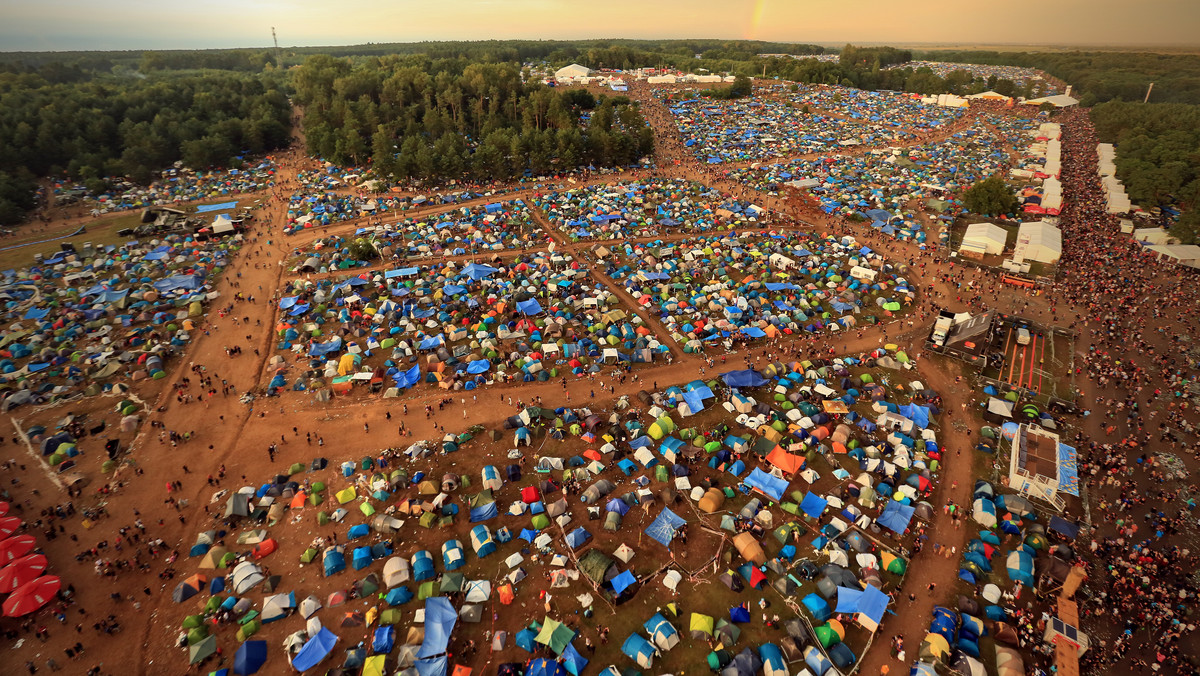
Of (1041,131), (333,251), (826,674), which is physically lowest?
(826,674)

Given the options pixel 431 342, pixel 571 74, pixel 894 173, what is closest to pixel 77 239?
pixel 431 342

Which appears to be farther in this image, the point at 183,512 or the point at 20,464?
the point at 20,464

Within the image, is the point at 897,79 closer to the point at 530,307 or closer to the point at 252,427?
the point at 530,307

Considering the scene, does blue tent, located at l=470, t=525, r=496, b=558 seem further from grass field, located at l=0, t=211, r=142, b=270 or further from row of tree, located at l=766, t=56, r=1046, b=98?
Result: row of tree, located at l=766, t=56, r=1046, b=98

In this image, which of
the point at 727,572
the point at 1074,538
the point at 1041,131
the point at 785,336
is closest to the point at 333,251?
the point at 785,336

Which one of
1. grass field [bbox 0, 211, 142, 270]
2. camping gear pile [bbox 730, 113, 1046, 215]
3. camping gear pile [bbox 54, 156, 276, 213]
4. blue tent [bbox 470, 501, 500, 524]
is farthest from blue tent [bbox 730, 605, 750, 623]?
camping gear pile [bbox 54, 156, 276, 213]

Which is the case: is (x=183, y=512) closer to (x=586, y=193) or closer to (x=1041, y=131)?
(x=586, y=193)
